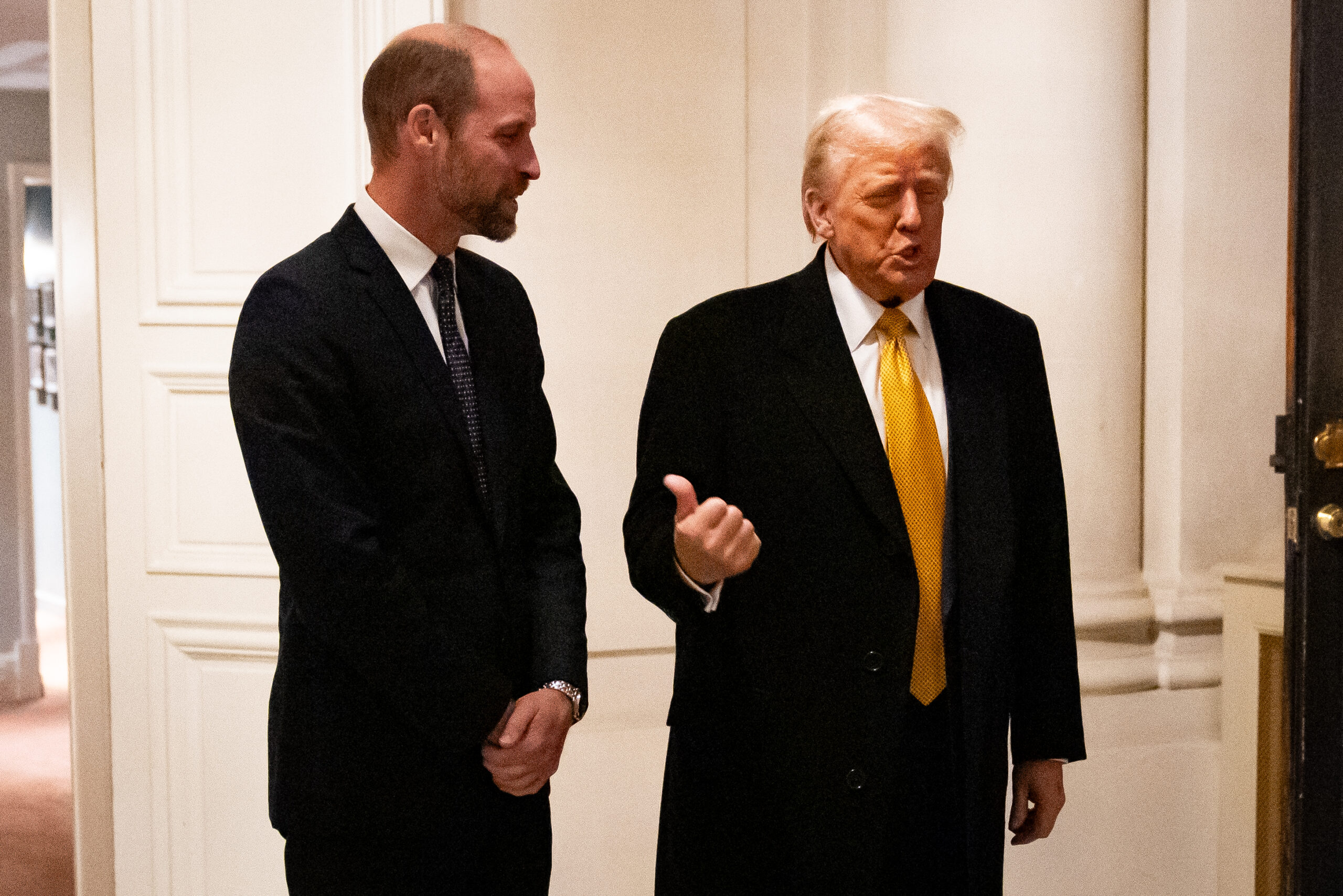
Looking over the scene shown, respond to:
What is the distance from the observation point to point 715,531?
1.39 m

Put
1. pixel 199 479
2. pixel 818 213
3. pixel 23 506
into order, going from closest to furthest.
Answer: pixel 818 213
pixel 199 479
pixel 23 506

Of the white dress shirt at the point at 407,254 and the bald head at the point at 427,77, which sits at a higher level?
the bald head at the point at 427,77

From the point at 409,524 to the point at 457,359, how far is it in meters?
0.24

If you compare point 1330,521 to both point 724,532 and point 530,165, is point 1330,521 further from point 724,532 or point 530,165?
point 530,165

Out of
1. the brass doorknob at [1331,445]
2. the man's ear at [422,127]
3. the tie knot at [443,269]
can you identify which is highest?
the man's ear at [422,127]

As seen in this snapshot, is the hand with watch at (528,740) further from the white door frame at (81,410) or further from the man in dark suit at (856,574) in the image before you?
the white door frame at (81,410)

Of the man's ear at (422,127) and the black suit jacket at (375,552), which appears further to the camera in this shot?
the man's ear at (422,127)

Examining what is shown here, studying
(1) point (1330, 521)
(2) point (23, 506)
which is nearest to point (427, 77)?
(1) point (1330, 521)

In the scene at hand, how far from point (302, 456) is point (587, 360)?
1452 millimetres

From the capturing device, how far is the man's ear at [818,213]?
1.67 metres

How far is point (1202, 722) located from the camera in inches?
114

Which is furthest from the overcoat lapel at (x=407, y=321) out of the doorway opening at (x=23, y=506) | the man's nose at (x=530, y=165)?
the doorway opening at (x=23, y=506)

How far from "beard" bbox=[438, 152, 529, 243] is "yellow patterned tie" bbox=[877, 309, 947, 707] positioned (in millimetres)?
569

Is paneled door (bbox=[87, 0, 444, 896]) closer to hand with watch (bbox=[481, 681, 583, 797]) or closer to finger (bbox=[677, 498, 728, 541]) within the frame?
hand with watch (bbox=[481, 681, 583, 797])
